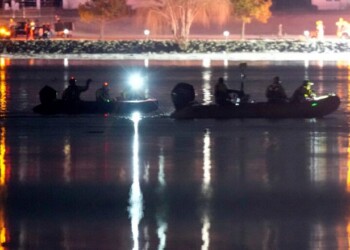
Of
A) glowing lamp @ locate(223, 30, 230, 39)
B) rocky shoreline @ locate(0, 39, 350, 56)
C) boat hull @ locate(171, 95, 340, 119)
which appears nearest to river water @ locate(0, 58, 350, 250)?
boat hull @ locate(171, 95, 340, 119)

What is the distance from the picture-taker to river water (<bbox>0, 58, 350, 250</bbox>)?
49.5 ft

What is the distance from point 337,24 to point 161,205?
61.9m

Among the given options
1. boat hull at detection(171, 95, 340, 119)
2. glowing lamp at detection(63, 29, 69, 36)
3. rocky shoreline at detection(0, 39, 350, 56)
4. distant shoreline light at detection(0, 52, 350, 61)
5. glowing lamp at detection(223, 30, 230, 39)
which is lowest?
boat hull at detection(171, 95, 340, 119)

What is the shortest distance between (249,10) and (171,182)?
54.5 metres

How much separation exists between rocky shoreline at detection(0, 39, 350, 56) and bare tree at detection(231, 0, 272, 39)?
4.73 metres

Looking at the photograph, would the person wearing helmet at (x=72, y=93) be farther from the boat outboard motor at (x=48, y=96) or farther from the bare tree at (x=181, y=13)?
the bare tree at (x=181, y=13)

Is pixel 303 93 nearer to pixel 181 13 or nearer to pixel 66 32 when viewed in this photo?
pixel 181 13

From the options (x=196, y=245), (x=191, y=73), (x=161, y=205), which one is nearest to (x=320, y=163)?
(x=161, y=205)

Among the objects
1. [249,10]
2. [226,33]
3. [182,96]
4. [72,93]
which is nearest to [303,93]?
[182,96]

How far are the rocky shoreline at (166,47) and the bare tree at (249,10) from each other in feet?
15.5

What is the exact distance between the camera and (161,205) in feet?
56.4

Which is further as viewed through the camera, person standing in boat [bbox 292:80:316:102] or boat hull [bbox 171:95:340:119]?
person standing in boat [bbox 292:80:316:102]

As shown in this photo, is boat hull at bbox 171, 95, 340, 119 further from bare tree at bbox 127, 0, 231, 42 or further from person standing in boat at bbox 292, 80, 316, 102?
bare tree at bbox 127, 0, 231, 42

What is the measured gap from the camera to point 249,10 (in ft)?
240
